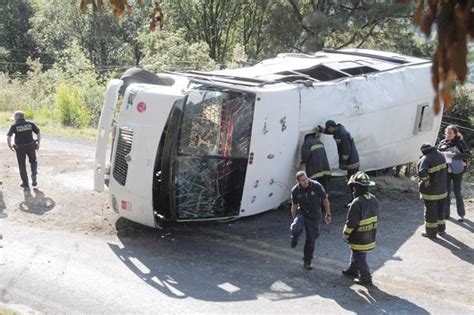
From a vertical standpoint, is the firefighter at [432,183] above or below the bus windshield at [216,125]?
below

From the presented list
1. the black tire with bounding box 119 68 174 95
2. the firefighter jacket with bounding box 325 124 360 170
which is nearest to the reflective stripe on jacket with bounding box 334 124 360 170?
the firefighter jacket with bounding box 325 124 360 170

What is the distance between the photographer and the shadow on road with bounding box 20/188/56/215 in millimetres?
9719

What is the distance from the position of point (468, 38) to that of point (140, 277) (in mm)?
5766

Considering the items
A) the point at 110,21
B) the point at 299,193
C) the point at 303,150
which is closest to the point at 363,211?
the point at 299,193

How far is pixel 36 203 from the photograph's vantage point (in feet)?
32.9

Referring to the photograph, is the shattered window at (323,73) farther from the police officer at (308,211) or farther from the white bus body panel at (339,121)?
the police officer at (308,211)

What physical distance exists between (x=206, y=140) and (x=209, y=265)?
5.58ft

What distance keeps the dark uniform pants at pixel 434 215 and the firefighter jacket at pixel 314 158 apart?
154 cm

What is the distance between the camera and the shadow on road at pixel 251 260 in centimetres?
684

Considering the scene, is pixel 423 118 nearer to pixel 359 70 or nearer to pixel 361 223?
pixel 359 70

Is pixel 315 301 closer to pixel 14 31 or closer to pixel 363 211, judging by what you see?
pixel 363 211

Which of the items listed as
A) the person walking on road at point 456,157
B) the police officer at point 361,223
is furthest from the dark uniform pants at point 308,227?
the person walking on road at point 456,157

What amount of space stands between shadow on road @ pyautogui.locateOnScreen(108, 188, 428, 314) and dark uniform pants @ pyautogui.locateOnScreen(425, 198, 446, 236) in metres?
0.36

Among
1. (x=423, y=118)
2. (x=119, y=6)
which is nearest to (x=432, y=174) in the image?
(x=423, y=118)
